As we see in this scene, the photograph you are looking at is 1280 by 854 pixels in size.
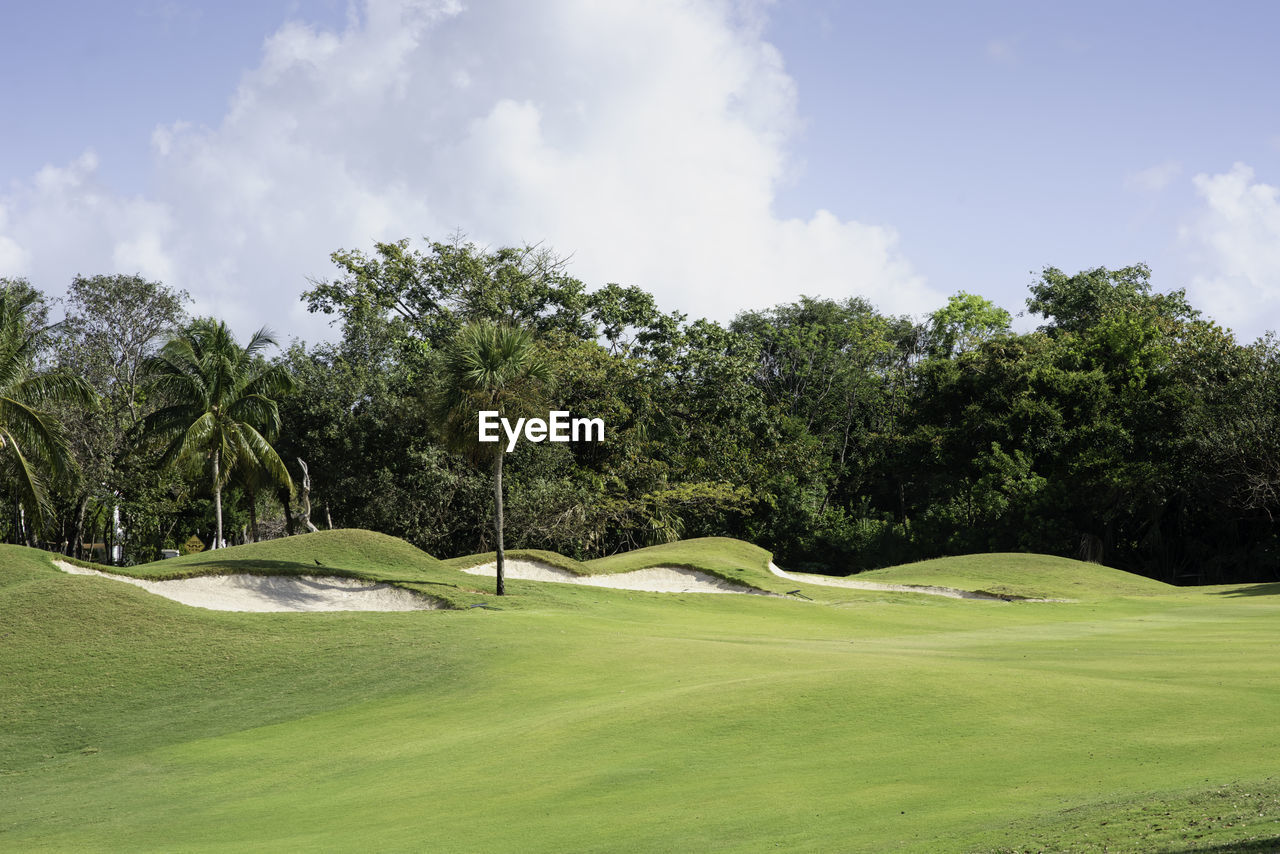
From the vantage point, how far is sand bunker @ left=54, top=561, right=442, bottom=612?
27.8m

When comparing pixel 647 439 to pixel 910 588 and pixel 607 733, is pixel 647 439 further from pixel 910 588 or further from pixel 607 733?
pixel 607 733

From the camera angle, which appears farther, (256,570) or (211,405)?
(211,405)

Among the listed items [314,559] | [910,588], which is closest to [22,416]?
[314,559]

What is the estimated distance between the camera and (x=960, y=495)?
5131cm

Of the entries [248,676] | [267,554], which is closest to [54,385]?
[267,554]

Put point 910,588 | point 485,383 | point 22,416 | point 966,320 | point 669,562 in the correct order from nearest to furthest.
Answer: point 485,383, point 22,416, point 910,588, point 669,562, point 966,320

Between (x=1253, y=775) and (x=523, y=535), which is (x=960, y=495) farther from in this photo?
(x=1253, y=775)

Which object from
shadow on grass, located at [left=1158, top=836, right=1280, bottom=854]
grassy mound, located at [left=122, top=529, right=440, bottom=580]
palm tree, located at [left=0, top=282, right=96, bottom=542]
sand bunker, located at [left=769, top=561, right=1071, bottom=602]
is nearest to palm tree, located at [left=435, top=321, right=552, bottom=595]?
grassy mound, located at [left=122, top=529, right=440, bottom=580]

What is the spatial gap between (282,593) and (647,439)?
2717 centimetres

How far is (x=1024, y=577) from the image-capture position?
3775cm

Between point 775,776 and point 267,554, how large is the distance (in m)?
24.5

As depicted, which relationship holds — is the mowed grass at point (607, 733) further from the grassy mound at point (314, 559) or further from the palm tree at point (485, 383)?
the palm tree at point (485, 383)

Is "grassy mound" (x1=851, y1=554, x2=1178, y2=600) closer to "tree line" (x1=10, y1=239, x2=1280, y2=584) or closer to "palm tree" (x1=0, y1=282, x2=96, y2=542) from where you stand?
"tree line" (x1=10, y1=239, x2=1280, y2=584)

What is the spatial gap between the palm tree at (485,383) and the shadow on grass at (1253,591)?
2406 centimetres
